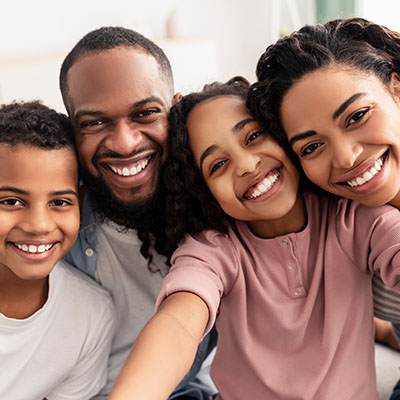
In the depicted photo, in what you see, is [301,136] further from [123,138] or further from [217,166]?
[123,138]

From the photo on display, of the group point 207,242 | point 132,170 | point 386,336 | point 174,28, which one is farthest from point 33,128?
point 174,28

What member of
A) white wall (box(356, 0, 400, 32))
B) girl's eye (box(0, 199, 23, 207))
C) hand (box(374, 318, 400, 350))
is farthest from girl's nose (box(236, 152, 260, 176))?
white wall (box(356, 0, 400, 32))

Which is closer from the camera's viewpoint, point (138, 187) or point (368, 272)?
point (368, 272)

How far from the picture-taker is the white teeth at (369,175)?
3.47 ft

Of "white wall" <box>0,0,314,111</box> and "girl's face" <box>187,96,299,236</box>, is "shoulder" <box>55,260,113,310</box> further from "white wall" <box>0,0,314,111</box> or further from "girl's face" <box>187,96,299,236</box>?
"white wall" <box>0,0,314,111</box>

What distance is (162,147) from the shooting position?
4.26 feet

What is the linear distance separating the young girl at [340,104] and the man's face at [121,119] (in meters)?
0.27

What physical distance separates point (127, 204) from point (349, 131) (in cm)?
57

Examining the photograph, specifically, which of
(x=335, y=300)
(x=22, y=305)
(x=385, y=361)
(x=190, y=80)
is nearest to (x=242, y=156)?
(x=335, y=300)

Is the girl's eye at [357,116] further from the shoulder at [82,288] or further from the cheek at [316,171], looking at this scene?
the shoulder at [82,288]

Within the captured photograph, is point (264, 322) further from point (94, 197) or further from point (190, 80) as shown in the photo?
point (190, 80)

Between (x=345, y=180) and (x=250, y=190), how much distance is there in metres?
0.20

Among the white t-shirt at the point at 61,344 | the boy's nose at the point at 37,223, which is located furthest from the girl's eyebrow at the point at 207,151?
the white t-shirt at the point at 61,344

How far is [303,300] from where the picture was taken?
115 centimetres
